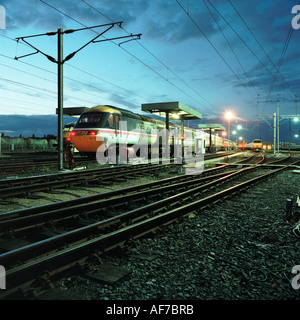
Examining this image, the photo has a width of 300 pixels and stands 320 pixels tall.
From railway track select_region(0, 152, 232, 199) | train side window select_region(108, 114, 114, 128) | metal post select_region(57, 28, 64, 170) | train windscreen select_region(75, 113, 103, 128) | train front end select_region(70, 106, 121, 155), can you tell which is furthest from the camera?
train side window select_region(108, 114, 114, 128)

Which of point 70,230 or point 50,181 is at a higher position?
point 50,181

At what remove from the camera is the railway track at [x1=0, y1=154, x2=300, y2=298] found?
120 inches

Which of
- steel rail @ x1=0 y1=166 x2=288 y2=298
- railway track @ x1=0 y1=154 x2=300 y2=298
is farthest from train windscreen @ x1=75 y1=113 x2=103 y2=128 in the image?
steel rail @ x1=0 y1=166 x2=288 y2=298

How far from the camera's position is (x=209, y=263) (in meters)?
3.64

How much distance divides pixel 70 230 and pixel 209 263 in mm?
2541

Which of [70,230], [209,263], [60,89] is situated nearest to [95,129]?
[60,89]

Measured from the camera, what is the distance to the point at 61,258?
3.24 meters

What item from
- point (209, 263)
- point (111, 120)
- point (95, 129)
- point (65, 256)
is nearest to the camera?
point (65, 256)

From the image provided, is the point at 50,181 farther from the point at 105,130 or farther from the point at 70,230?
the point at 105,130

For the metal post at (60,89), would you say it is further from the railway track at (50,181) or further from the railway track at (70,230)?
the railway track at (70,230)

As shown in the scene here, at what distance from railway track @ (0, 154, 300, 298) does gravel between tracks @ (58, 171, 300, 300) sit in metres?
0.23

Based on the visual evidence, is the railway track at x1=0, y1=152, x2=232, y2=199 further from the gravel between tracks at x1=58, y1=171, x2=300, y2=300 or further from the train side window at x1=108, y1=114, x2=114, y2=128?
the gravel between tracks at x1=58, y1=171, x2=300, y2=300

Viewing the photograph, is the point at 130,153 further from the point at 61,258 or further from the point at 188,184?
the point at 61,258
